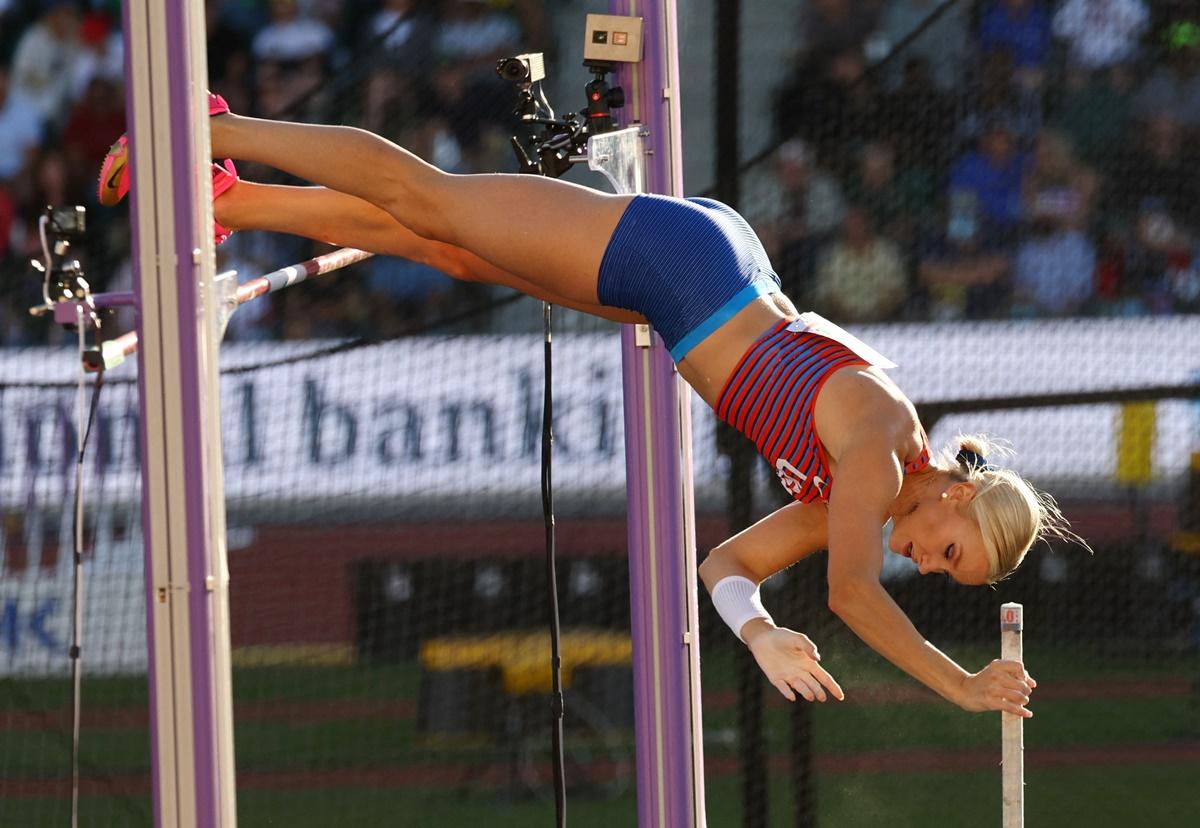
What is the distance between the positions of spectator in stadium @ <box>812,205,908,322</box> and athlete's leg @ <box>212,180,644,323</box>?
2.77 metres

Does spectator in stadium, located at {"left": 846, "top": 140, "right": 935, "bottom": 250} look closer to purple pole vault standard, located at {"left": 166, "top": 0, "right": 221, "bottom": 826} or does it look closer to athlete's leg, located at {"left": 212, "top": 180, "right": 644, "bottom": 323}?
athlete's leg, located at {"left": 212, "top": 180, "right": 644, "bottom": 323}

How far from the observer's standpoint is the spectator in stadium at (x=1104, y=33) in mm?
6258

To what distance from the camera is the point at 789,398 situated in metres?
3.10

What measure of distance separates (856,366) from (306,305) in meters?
A: 4.11

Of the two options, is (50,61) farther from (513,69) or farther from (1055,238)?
(513,69)

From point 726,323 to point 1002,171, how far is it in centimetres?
393

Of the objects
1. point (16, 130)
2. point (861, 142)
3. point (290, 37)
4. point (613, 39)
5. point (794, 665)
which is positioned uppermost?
point (290, 37)

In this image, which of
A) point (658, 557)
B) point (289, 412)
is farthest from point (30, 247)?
point (658, 557)

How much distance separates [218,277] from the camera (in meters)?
2.70

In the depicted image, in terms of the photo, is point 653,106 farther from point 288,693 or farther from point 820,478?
point 288,693

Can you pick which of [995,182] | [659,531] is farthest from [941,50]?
[659,531]

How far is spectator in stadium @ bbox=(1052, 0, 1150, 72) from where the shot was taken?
246 inches

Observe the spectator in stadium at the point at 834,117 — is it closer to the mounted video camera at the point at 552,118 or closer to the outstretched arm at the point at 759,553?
the mounted video camera at the point at 552,118

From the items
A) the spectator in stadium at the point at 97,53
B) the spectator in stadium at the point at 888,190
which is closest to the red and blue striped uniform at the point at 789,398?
the spectator in stadium at the point at 888,190
